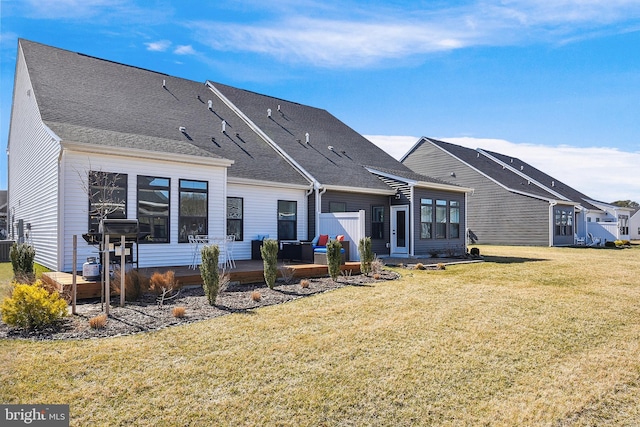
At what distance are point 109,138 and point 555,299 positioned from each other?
34.2 ft

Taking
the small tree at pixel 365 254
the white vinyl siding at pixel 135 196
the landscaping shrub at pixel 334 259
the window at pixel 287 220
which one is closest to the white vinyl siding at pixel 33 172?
the white vinyl siding at pixel 135 196

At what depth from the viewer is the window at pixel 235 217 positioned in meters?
13.0

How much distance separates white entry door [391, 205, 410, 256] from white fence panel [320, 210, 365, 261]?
12.3 feet

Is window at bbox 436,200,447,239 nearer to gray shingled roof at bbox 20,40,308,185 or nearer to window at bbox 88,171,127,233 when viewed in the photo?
gray shingled roof at bbox 20,40,308,185

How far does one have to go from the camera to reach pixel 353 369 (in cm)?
454

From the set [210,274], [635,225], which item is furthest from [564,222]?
[635,225]

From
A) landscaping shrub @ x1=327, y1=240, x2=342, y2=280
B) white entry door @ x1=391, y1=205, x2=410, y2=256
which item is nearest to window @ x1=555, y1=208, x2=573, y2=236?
white entry door @ x1=391, y1=205, x2=410, y2=256

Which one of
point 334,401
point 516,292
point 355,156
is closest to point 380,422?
point 334,401

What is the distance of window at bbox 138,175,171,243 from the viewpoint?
10367mm

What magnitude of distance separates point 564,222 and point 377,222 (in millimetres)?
17207

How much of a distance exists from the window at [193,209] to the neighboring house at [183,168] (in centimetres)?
3

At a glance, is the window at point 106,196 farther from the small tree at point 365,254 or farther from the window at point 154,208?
the small tree at point 365,254

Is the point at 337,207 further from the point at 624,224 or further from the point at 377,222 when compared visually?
the point at 624,224

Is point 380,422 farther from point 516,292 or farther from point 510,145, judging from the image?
point 510,145
